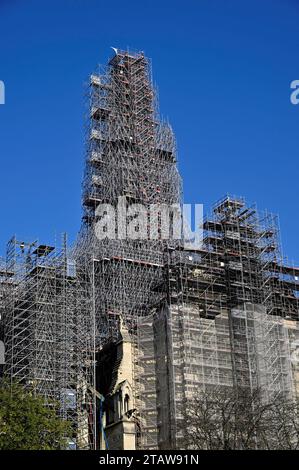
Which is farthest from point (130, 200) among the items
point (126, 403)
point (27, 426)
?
point (27, 426)

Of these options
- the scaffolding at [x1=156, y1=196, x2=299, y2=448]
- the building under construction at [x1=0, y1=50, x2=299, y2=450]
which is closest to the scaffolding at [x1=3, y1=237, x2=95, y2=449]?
the building under construction at [x1=0, y1=50, x2=299, y2=450]

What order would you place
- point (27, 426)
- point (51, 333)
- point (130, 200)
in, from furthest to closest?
point (130, 200)
point (51, 333)
point (27, 426)

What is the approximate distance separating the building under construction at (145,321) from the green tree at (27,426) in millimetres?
8426

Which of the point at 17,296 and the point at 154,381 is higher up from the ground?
the point at 17,296

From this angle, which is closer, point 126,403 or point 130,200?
point 126,403

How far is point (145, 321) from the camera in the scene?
6500 centimetres

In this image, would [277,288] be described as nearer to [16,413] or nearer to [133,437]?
[133,437]

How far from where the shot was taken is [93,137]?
79750mm

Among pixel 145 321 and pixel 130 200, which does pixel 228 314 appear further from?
pixel 130 200

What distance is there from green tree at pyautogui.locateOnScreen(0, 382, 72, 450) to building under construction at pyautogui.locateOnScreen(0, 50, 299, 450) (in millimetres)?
8426

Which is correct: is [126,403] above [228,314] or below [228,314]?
below

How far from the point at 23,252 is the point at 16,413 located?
21.0 meters

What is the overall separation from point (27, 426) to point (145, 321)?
19.9m
